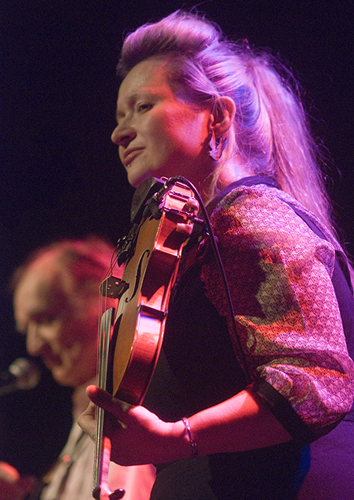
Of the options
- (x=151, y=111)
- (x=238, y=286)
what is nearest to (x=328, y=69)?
(x=151, y=111)

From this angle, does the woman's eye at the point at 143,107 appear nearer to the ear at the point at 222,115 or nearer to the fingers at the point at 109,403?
the ear at the point at 222,115

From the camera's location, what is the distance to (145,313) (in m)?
0.61

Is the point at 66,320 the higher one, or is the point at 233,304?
the point at 233,304

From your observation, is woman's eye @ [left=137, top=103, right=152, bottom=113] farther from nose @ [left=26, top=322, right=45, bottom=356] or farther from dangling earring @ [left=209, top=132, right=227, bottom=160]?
nose @ [left=26, top=322, right=45, bottom=356]

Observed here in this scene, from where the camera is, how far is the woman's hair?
131 cm

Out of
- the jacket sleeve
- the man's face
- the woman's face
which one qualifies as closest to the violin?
the jacket sleeve

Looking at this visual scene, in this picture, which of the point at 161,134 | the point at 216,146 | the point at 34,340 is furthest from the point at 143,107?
the point at 34,340

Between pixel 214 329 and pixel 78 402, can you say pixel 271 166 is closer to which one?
pixel 214 329

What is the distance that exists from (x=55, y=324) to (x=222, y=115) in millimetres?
1692

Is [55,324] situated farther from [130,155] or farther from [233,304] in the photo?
[233,304]

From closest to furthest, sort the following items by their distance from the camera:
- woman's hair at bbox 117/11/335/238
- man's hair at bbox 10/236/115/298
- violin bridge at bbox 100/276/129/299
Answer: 1. violin bridge at bbox 100/276/129/299
2. woman's hair at bbox 117/11/335/238
3. man's hair at bbox 10/236/115/298

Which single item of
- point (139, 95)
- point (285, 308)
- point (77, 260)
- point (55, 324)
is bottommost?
point (55, 324)

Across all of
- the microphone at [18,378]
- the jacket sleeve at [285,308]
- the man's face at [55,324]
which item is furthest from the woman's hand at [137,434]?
the man's face at [55,324]

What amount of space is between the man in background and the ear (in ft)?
4.43
